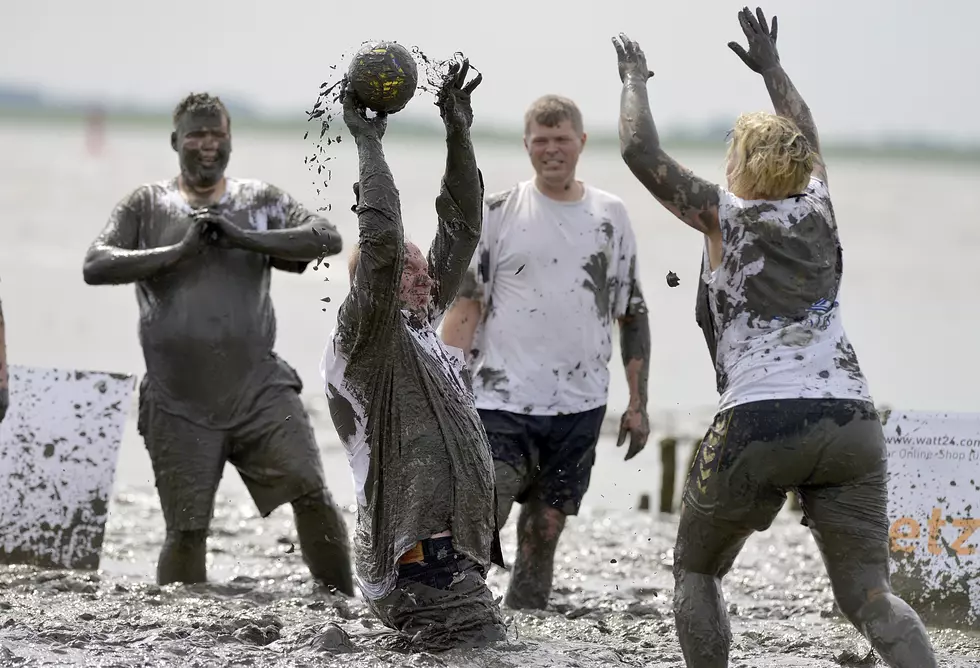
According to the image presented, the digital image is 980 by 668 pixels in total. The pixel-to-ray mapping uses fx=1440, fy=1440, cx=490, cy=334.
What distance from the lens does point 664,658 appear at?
514 cm

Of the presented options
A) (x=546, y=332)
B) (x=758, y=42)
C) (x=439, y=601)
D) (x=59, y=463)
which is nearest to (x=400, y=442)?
(x=439, y=601)

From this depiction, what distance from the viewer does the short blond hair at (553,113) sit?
6.36 m

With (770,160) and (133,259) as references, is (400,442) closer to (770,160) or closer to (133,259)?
(770,160)

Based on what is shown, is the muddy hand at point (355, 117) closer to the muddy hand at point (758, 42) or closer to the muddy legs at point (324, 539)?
the muddy hand at point (758, 42)

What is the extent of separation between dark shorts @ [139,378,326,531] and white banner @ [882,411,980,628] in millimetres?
2466

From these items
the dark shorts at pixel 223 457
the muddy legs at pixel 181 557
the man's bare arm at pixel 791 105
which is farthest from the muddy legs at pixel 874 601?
the muddy legs at pixel 181 557

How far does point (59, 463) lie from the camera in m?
6.57

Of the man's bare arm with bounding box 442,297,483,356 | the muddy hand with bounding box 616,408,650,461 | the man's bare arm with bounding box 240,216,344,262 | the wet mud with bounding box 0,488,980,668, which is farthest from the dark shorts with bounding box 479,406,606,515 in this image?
the man's bare arm with bounding box 240,216,344,262

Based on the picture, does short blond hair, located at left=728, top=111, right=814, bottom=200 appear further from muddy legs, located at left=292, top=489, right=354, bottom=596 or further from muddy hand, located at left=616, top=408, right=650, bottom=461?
muddy legs, located at left=292, top=489, right=354, bottom=596

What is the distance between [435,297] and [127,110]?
64491mm

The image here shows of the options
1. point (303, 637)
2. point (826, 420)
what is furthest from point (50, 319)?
point (826, 420)

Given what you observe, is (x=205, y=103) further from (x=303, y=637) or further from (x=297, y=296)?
(x=297, y=296)

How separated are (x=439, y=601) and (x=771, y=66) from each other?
7.23 feet

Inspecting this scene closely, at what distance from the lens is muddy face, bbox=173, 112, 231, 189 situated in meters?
6.29
